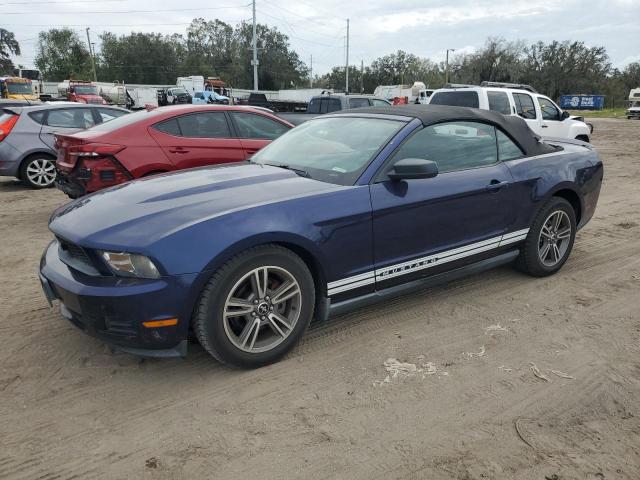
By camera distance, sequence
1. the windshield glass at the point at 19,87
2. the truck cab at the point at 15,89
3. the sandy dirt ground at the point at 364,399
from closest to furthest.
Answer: the sandy dirt ground at the point at 364,399
the truck cab at the point at 15,89
the windshield glass at the point at 19,87

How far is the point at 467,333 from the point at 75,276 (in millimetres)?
2621

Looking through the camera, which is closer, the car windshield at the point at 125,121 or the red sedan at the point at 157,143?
the red sedan at the point at 157,143

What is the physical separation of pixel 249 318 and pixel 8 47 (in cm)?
11590

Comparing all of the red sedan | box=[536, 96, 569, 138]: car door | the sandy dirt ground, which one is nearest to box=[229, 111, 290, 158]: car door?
the red sedan

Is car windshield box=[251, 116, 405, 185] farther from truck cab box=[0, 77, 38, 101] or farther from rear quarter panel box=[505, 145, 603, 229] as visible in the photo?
truck cab box=[0, 77, 38, 101]

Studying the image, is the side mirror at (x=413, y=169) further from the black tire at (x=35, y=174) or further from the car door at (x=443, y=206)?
the black tire at (x=35, y=174)

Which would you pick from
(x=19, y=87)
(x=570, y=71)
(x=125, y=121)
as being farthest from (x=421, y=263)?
(x=570, y=71)

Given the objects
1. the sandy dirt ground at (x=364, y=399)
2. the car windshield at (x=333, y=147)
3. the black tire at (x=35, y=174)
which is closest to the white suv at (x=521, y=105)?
the car windshield at (x=333, y=147)

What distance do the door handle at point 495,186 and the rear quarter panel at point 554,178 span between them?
164 millimetres

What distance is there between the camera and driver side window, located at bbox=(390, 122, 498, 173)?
3.65 metres

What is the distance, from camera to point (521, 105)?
11242mm

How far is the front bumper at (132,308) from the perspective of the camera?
8.71ft

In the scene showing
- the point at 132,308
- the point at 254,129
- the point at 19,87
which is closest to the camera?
the point at 132,308

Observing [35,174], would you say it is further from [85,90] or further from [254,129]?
[85,90]
